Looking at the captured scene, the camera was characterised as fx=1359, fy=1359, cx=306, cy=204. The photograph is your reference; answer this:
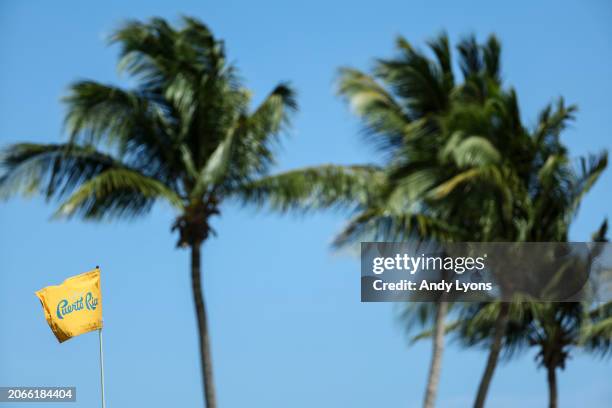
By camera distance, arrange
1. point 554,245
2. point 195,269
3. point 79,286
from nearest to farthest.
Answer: point 79,286
point 195,269
point 554,245

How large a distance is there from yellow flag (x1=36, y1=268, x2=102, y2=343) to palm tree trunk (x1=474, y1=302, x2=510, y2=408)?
6607mm

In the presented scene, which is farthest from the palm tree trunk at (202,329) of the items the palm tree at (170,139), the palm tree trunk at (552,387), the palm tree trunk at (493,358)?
the palm tree trunk at (552,387)

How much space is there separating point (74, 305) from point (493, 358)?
7.31 metres

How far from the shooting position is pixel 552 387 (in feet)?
92.7

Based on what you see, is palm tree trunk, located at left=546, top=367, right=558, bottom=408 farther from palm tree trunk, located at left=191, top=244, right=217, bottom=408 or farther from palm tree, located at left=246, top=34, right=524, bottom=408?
palm tree trunk, located at left=191, top=244, right=217, bottom=408

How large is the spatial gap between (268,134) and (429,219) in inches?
119

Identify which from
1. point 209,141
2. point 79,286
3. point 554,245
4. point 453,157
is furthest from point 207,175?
point 554,245

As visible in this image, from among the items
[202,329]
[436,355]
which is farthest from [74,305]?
[436,355]

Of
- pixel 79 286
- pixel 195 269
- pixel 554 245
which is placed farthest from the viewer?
pixel 554 245

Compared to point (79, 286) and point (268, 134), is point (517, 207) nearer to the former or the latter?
point (268, 134)

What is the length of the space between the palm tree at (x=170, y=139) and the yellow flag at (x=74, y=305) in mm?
1193

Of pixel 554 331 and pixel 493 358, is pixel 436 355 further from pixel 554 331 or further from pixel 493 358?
pixel 554 331

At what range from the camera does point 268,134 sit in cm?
2212

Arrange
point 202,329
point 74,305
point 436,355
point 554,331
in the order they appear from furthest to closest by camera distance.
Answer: point 554,331 → point 436,355 → point 202,329 → point 74,305
